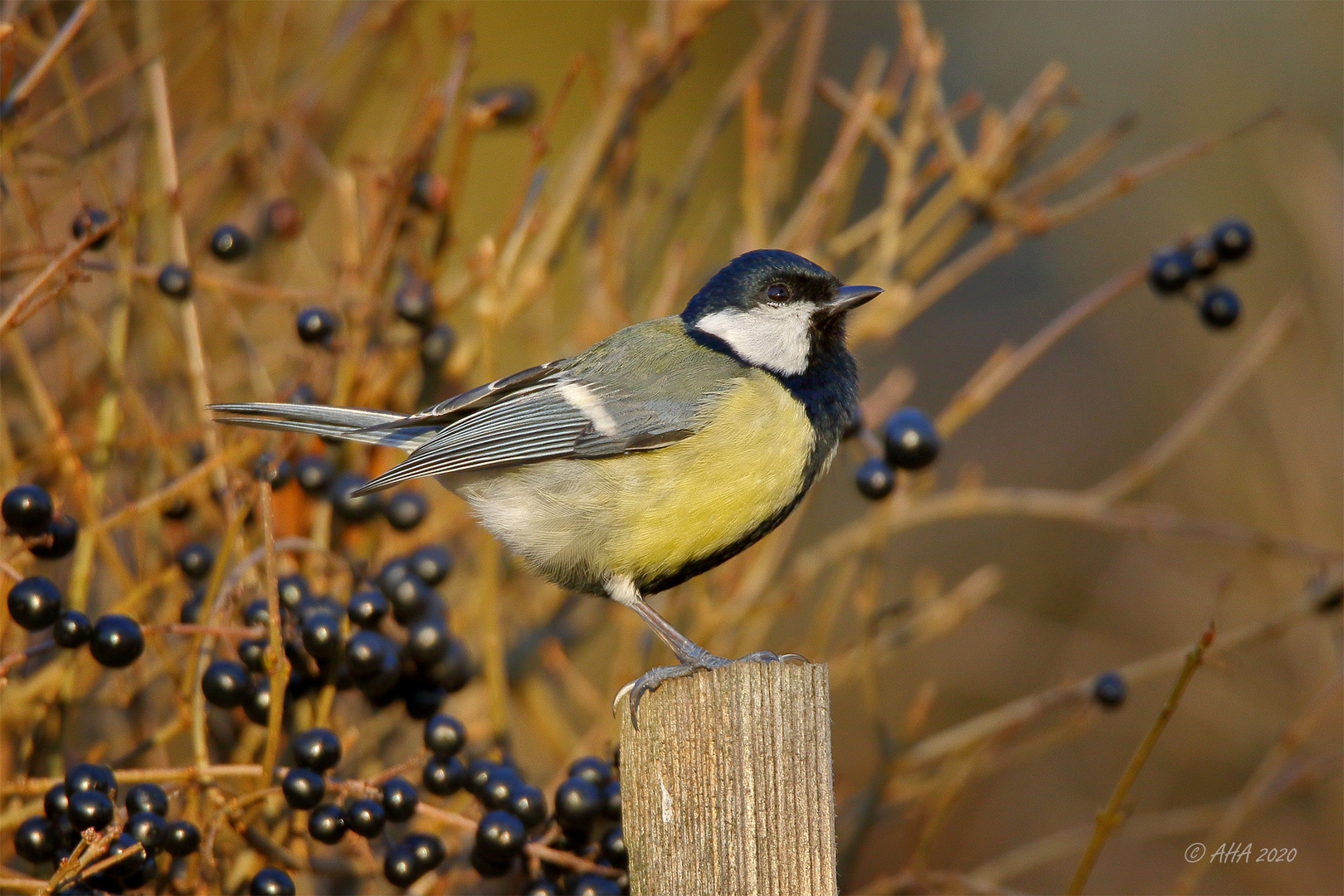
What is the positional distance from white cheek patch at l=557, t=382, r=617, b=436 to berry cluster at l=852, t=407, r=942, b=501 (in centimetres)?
53

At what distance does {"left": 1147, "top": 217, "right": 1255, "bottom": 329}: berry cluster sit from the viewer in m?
2.57

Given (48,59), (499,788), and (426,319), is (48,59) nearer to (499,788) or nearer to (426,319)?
(426,319)

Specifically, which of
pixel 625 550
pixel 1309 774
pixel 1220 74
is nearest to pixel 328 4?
pixel 625 550

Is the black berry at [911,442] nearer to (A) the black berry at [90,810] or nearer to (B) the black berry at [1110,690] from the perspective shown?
(B) the black berry at [1110,690]

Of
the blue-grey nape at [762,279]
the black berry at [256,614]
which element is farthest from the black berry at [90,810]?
the blue-grey nape at [762,279]

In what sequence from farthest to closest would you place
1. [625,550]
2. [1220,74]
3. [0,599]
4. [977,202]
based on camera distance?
[1220,74]
[977,202]
[625,550]
[0,599]

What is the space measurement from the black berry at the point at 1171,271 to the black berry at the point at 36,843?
2.46 metres

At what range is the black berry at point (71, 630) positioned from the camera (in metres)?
1.72

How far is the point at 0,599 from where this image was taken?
1851 mm

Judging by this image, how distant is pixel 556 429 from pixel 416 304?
39cm

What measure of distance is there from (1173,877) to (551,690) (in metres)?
2.20

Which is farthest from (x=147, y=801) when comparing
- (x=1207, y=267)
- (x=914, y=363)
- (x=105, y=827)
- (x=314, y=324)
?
(x=914, y=363)

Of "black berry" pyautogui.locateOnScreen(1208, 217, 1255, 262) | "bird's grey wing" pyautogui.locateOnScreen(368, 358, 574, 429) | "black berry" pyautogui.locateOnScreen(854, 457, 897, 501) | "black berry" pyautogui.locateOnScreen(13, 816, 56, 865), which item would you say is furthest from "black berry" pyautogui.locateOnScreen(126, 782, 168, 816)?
"black berry" pyautogui.locateOnScreen(1208, 217, 1255, 262)

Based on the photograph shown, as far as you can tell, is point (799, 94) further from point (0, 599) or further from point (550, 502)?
point (0, 599)
